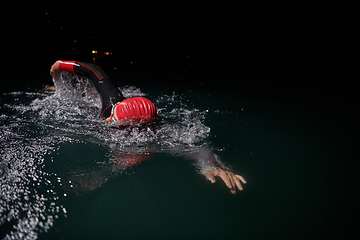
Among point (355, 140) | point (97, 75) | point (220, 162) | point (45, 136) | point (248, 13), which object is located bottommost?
point (355, 140)

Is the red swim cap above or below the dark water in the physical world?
above

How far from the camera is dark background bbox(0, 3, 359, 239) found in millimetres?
4974

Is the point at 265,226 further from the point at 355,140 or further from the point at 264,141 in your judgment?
the point at 355,140

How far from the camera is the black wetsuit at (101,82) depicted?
77.0 inches

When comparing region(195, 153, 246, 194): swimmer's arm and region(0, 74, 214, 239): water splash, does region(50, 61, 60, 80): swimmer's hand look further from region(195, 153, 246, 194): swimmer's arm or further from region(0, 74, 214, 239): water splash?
region(195, 153, 246, 194): swimmer's arm

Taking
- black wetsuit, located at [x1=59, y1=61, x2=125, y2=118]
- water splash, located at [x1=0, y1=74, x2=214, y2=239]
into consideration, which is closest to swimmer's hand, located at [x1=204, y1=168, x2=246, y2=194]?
water splash, located at [x1=0, y1=74, x2=214, y2=239]

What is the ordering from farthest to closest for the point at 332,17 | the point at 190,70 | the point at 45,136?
the point at 190,70, the point at 332,17, the point at 45,136

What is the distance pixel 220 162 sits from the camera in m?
1.37

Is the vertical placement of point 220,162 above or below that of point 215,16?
below

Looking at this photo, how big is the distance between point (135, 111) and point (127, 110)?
0.06 metres

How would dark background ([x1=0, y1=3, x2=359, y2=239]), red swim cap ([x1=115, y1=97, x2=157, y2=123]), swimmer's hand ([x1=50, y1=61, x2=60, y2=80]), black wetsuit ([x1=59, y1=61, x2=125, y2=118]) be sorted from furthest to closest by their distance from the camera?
dark background ([x1=0, y1=3, x2=359, y2=239]) < swimmer's hand ([x1=50, y1=61, x2=60, y2=80]) < black wetsuit ([x1=59, y1=61, x2=125, y2=118]) < red swim cap ([x1=115, y1=97, x2=157, y2=123])

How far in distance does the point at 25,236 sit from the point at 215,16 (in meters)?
7.43

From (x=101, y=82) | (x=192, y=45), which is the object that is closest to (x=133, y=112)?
(x=101, y=82)

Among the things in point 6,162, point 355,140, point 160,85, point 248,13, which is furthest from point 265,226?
point 248,13
